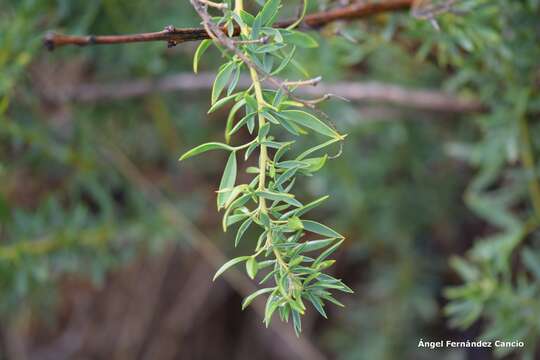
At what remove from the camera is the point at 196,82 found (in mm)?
1134

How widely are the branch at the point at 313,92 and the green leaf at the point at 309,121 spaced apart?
2.05 feet

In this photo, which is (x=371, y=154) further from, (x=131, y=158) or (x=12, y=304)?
(x=12, y=304)

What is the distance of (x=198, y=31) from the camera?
47 cm

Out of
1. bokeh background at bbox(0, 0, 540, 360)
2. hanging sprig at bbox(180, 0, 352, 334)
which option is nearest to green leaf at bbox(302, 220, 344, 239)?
hanging sprig at bbox(180, 0, 352, 334)

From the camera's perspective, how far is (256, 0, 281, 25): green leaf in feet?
1.45

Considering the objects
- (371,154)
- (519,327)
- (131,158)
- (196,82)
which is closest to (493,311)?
(519,327)

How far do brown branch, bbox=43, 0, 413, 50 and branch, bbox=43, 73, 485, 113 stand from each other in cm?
28

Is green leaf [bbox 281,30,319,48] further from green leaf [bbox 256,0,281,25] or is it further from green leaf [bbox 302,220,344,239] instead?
green leaf [bbox 302,220,344,239]

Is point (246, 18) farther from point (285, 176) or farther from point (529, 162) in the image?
point (529, 162)

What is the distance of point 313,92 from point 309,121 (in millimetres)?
659

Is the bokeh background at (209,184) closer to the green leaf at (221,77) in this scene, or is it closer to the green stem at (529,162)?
the green stem at (529,162)

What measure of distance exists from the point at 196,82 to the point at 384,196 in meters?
0.48

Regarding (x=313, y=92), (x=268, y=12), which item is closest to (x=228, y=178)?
(x=268, y=12)

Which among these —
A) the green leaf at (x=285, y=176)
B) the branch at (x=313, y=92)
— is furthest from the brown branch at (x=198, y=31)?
the branch at (x=313, y=92)
